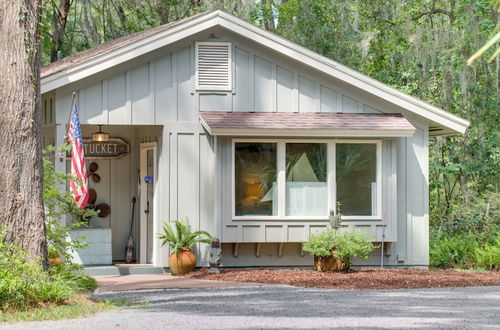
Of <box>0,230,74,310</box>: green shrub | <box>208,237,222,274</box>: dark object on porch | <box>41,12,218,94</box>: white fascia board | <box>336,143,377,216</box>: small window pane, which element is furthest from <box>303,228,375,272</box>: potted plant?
<box>0,230,74,310</box>: green shrub

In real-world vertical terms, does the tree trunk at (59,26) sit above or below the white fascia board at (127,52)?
above

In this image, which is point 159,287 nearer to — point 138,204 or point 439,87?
point 138,204

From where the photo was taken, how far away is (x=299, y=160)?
15.1 meters

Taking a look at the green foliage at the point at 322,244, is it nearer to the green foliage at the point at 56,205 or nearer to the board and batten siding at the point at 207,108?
the board and batten siding at the point at 207,108

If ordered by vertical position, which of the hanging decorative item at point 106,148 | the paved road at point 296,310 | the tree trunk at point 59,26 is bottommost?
the paved road at point 296,310

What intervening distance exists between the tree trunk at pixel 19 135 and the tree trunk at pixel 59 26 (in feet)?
49.0

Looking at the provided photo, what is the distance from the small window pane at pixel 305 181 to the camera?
49.3ft

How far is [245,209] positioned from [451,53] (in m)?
8.36

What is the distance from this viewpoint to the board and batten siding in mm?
14719

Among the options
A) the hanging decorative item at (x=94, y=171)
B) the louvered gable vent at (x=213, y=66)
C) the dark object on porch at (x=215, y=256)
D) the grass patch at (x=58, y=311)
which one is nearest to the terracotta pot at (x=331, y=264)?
the dark object on porch at (x=215, y=256)

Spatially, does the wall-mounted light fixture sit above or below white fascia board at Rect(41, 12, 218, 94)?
below

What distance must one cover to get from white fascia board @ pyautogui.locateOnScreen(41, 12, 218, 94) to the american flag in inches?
25.3

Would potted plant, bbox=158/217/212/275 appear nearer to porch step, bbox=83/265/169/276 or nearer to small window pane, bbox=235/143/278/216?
porch step, bbox=83/265/169/276

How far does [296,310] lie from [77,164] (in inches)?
203
